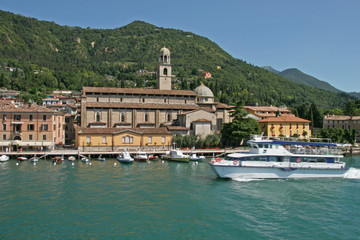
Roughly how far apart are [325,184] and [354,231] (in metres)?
14.6

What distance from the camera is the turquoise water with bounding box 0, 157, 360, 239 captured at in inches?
842

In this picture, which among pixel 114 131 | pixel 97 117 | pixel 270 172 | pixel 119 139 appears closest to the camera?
pixel 270 172

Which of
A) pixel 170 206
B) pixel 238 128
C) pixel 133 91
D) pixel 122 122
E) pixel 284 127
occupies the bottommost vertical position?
pixel 170 206

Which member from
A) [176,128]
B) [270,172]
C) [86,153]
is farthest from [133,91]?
[270,172]

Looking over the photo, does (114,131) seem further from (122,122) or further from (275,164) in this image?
(275,164)

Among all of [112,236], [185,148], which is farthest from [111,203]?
[185,148]

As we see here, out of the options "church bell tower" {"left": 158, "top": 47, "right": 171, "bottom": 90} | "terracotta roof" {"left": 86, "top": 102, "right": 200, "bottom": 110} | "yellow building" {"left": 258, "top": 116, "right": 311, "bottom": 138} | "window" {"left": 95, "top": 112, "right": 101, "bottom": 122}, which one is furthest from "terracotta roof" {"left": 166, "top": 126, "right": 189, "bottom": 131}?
"yellow building" {"left": 258, "top": 116, "right": 311, "bottom": 138}

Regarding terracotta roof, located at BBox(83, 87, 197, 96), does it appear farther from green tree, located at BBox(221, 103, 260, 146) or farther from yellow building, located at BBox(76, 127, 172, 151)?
green tree, located at BBox(221, 103, 260, 146)

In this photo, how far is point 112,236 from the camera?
20422 millimetres

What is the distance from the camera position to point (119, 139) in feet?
193

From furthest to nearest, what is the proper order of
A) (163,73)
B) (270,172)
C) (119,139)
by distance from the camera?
(163,73), (119,139), (270,172)

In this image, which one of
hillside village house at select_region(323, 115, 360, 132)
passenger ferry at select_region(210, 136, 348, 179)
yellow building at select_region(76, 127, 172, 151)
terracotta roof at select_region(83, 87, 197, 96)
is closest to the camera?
passenger ferry at select_region(210, 136, 348, 179)

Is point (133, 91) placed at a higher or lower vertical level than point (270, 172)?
higher

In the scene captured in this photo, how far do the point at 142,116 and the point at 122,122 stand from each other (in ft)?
16.0
